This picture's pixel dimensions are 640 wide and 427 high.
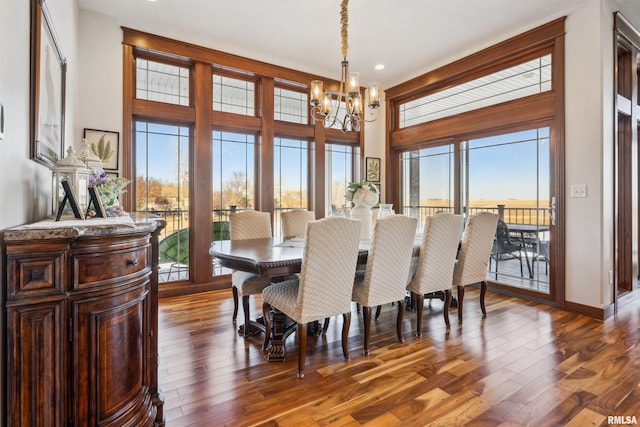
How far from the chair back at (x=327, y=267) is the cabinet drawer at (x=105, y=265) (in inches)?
36.3

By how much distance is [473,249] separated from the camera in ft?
9.95

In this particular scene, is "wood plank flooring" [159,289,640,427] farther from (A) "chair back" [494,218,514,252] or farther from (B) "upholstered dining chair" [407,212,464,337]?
(A) "chair back" [494,218,514,252]

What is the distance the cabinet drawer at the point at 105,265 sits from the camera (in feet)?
3.87

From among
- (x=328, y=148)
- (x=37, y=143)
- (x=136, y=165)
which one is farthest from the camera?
(x=328, y=148)

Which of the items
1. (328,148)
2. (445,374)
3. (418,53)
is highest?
(418,53)

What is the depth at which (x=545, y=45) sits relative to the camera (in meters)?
3.54

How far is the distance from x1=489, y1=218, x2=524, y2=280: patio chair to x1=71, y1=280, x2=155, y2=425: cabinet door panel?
155 inches

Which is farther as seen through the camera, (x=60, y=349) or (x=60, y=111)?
(x=60, y=111)

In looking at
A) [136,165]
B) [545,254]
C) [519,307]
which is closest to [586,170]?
[545,254]

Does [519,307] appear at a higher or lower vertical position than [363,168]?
lower

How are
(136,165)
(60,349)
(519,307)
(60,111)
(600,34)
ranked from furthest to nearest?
1. (136,165)
2. (519,307)
3. (600,34)
4. (60,111)
5. (60,349)

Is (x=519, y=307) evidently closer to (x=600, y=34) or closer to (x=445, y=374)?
(x=445, y=374)

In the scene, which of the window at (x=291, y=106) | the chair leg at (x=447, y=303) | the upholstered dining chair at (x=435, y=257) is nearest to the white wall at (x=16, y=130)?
the upholstered dining chair at (x=435, y=257)

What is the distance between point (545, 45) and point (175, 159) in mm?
4366
